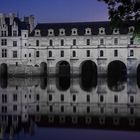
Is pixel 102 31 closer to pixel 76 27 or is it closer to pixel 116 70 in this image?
pixel 76 27

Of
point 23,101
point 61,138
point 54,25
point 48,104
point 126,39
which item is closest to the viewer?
point 61,138

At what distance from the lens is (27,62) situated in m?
64.4

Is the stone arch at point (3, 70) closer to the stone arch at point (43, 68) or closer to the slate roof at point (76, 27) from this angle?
the stone arch at point (43, 68)

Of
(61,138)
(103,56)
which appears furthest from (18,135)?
(103,56)

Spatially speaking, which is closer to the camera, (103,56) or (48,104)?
(48,104)

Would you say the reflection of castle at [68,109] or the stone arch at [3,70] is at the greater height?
the stone arch at [3,70]

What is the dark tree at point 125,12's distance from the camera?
1265cm

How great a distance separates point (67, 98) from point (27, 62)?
3079 cm

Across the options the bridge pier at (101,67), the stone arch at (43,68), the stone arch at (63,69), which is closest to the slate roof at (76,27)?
the bridge pier at (101,67)

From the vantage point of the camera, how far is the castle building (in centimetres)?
6141

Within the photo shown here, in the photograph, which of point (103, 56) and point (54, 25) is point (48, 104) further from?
point (54, 25)

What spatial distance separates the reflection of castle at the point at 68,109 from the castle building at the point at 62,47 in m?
22.6

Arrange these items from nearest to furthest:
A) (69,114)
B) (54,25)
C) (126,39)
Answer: (69,114)
(126,39)
(54,25)

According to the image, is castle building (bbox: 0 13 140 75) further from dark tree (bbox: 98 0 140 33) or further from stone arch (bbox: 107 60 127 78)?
dark tree (bbox: 98 0 140 33)
